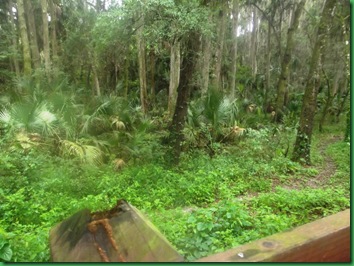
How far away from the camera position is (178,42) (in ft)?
29.0

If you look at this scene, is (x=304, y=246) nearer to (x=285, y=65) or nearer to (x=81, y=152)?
(x=81, y=152)

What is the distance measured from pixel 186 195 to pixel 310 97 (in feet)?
17.8

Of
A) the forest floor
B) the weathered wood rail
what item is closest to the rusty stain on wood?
the weathered wood rail

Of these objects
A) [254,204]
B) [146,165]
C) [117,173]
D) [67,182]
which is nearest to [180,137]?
[146,165]

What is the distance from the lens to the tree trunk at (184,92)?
8.80 metres

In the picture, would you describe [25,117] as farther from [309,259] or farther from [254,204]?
[309,259]

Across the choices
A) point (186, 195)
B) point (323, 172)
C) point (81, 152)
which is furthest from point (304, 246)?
point (323, 172)

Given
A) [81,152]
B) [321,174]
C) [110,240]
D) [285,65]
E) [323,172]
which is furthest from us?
[285,65]

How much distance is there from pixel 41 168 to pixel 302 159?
7425 mm

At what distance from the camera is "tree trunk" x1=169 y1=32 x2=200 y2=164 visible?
28.9 feet

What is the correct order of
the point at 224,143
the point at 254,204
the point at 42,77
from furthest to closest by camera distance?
the point at 42,77 < the point at 224,143 < the point at 254,204

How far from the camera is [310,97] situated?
9.34 m

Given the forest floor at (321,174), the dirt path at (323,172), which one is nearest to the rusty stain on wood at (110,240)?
the forest floor at (321,174)

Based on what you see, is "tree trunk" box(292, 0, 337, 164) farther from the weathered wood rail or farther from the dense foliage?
the weathered wood rail
